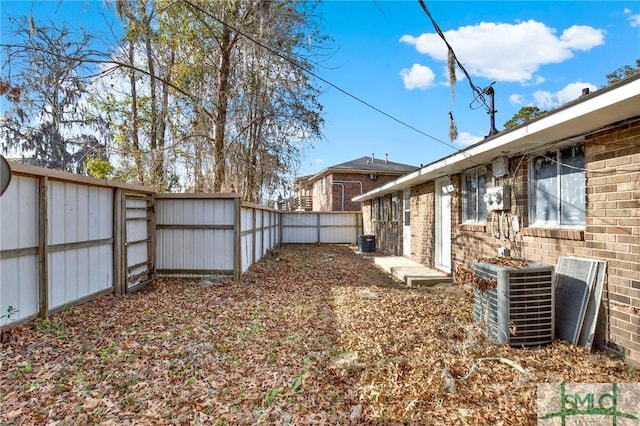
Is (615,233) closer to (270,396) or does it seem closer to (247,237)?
(270,396)

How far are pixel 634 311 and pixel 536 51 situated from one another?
20.7ft

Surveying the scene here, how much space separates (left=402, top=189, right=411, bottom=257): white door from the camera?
36.3 feet

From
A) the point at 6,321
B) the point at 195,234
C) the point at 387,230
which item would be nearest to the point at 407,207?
the point at 387,230

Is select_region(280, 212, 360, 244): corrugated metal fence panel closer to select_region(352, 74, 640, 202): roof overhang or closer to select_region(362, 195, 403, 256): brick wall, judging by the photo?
select_region(362, 195, 403, 256): brick wall

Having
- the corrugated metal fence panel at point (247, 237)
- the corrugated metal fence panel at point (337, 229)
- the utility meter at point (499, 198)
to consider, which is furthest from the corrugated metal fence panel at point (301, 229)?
the utility meter at point (499, 198)

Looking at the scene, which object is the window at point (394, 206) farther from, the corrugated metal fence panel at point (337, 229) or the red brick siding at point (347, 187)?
the red brick siding at point (347, 187)

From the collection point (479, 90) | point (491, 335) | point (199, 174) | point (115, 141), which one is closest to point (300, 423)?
point (491, 335)

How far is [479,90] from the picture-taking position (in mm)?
6551

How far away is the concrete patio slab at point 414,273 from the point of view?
7227 millimetres

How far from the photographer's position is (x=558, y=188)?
168 inches

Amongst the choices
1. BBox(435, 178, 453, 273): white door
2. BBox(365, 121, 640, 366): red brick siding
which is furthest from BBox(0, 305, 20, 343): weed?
BBox(435, 178, 453, 273): white door

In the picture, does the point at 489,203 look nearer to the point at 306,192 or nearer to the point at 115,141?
the point at 115,141

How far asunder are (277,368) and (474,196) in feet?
16.5

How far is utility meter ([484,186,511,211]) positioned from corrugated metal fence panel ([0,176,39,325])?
21.5 feet
